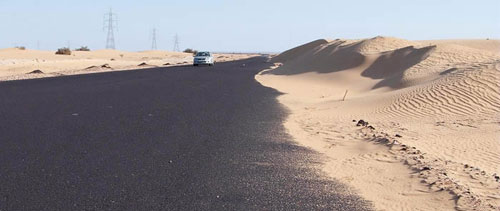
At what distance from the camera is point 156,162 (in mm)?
9125

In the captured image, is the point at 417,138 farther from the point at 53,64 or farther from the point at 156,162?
the point at 53,64

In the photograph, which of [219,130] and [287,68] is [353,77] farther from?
[219,130]

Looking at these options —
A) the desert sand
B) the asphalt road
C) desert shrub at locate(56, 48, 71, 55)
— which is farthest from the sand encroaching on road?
desert shrub at locate(56, 48, 71, 55)

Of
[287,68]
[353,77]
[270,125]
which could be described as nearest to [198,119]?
[270,125]

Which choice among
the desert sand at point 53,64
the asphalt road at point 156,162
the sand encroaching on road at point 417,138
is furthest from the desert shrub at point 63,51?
the asphalt road at point 156,162

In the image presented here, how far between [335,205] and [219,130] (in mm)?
6336

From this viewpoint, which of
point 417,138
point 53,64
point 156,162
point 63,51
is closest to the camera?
point 156,162

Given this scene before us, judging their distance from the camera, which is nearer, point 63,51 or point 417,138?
point 417,138

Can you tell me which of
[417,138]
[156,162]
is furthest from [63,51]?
[156,162]

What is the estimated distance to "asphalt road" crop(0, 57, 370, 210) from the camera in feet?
22.7

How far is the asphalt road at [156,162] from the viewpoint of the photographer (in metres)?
6.93

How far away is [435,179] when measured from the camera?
8086 millimetres

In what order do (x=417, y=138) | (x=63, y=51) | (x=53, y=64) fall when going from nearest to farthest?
(x=417, y=138)
(x=53, y=64)
(x=63, y=51)

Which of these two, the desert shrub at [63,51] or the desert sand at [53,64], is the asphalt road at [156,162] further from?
the desert shrub at [63,51]
